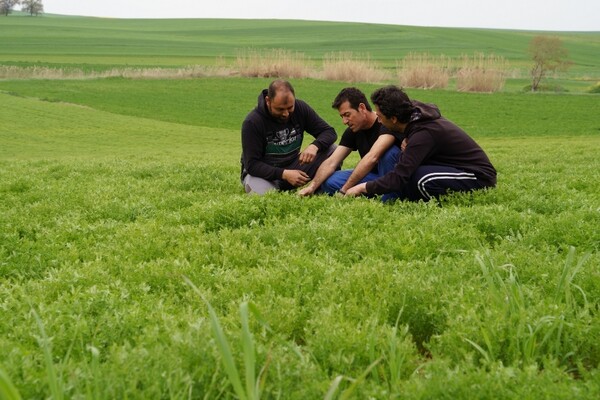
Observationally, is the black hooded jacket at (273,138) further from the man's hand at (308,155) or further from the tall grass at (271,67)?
the tall grass at (271,67)

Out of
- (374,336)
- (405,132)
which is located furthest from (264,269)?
(405,132)

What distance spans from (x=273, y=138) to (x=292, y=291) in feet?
17.5

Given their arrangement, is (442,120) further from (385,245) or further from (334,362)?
(334,362)

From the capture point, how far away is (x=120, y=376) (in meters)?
3.48

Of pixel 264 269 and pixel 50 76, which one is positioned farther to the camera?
pixel 50 76

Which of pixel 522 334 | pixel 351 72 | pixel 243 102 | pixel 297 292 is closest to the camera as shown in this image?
pixel 522 334

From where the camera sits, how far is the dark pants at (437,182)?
8648 millimetres

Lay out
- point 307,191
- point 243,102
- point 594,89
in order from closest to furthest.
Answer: point 307,191 → point 243,102 → point 594,89

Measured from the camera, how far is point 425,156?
8.55 metres

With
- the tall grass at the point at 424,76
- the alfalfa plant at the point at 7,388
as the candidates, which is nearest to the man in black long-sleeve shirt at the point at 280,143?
the alfalfa plant at the point at 7,388

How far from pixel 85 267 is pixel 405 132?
4639mm

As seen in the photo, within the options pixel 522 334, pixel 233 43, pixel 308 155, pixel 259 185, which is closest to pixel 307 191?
pixel 308 155

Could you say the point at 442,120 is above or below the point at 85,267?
above

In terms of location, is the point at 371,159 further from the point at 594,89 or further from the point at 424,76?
the point at 594,89
